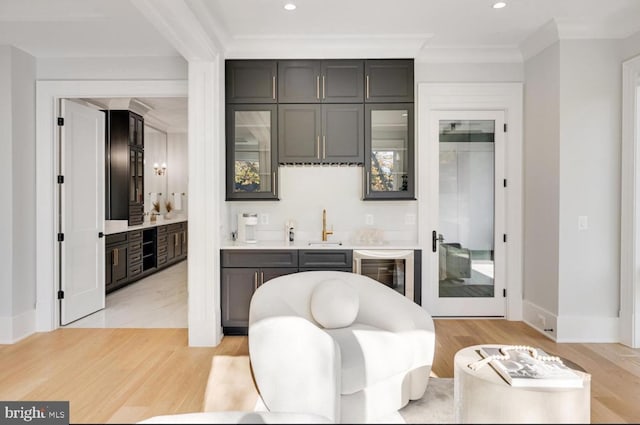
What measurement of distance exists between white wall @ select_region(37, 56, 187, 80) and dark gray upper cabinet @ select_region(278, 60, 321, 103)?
3.26 feet

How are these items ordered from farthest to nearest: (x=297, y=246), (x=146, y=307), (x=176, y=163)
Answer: (x=176, y=163) → (x=146, y=307) → (x=297, y=246)

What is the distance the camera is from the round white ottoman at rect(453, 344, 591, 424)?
5.30 ft

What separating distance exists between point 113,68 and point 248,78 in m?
1.38

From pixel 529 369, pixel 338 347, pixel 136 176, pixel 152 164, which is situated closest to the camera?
pixel 529 369

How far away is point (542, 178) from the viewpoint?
13.1 feet

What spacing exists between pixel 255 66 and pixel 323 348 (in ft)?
9.91

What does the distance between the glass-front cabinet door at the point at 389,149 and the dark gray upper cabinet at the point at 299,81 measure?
57cm

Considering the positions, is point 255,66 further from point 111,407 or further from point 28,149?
point 111,407

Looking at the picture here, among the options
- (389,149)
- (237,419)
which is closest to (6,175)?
(389,149)

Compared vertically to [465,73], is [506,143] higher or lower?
lower

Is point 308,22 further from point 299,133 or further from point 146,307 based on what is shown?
point 146,307

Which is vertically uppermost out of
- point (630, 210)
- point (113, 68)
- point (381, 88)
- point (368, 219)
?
point (113, 68)

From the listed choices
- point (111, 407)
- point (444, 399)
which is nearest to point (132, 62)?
point (111, 407)

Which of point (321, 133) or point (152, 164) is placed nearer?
point (321, 133)
